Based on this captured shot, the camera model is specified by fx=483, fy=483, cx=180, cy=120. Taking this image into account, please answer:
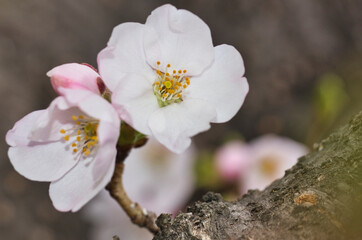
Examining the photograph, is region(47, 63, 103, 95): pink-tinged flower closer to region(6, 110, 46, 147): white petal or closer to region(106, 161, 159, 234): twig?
region(6, 110, 46, 147): white petal

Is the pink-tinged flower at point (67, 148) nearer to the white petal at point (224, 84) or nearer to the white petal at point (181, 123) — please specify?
the white petal at point (181, 123)

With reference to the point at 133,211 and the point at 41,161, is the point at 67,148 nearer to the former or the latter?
the point at 41,161

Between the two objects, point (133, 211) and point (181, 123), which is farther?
point (133, 211)

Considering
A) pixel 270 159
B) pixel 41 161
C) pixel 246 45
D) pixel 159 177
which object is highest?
pixel 246 45

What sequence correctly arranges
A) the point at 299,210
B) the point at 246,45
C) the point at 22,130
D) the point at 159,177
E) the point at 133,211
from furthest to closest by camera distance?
the point at 246,45 → the point at 159,177 → the point at 133,211 → the point at 22,130 → the point at 299,210

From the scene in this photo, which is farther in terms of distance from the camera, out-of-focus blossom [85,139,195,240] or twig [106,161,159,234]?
out-of-focus blossom [85,139,195,240]

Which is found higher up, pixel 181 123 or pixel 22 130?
pixel 181 123

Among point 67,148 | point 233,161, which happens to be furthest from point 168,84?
point 233,161

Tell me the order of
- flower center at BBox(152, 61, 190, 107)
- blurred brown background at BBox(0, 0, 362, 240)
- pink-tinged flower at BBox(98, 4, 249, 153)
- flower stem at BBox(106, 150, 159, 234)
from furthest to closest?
blurred brown background at BBox(0, 0, 362, 240), flower stem at BBox(106, 150, 159, 234), flower center at BBox(152, 61, 190, 107), pink-tinged flower at BBox(98, 4, 249, 153)

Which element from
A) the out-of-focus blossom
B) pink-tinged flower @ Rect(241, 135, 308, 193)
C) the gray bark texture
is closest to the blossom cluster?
the gray bark texture
